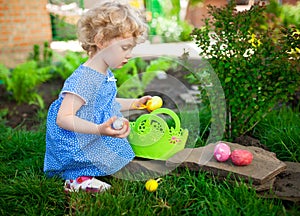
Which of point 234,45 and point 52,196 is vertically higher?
point 234,45

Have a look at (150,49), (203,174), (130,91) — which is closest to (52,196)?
(203,174)

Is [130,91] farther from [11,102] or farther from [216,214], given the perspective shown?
[216,214]

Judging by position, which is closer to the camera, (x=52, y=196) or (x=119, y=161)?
(x=52, y=196)

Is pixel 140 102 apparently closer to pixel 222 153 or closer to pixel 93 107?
pixel 93 107

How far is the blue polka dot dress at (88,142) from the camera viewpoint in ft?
8.46

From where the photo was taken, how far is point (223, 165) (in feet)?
8.61

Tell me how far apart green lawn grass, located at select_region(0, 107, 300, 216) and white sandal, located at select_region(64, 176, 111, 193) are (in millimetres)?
45

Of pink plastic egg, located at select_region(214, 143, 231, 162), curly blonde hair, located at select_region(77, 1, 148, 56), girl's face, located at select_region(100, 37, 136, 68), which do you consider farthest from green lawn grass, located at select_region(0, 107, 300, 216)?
curly blonde hair, located at select_region(77, 1, 148, 56)

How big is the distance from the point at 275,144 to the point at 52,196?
1635 mm

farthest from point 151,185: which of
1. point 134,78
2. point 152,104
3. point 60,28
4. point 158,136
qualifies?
point 60,28

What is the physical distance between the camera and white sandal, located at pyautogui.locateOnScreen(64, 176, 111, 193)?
2598mm

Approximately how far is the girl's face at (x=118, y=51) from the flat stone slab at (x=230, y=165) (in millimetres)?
692

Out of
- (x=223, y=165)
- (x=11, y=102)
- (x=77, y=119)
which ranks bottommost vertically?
(x=11, y=102)

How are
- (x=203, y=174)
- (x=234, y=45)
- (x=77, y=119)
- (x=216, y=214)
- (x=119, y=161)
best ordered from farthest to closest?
1. (x=234, y=45)
2. (x=119, y=161)
3. (x=203, y=174)
4. (x=77, y=119)
5. (x=216, y=214)
